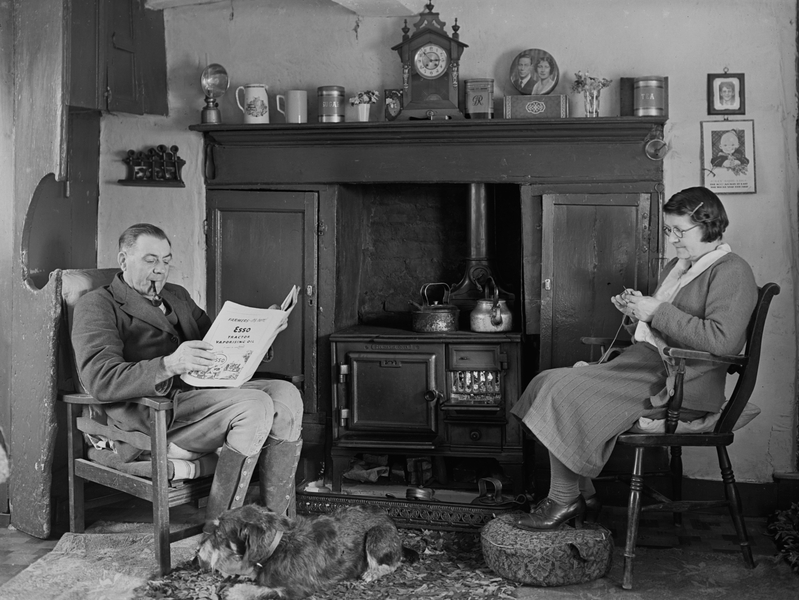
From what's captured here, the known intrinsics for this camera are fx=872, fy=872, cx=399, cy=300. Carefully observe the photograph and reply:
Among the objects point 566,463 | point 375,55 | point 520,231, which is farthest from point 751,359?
point 375,55

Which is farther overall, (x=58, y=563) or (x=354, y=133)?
(x=354, y=133)

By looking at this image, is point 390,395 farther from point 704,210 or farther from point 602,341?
point 704,210

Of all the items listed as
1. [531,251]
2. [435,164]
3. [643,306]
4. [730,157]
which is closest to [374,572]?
[643,306]

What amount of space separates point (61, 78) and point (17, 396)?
1.45m

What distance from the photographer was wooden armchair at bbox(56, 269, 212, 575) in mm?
3303

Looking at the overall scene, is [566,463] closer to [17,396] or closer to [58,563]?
[58,563]

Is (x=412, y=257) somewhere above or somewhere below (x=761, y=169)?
below

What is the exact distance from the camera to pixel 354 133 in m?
4.44

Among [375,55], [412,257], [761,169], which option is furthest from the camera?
[412,257]

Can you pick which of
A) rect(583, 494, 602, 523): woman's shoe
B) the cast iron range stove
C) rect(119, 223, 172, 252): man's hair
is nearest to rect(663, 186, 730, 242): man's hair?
the cast iron range stove

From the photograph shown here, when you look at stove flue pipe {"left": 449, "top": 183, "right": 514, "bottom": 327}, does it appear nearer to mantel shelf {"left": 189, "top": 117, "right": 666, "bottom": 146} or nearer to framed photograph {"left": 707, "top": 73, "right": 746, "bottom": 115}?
mantel shelf {"left": 189, "top": 117, "right": 666, "bottom": 146}

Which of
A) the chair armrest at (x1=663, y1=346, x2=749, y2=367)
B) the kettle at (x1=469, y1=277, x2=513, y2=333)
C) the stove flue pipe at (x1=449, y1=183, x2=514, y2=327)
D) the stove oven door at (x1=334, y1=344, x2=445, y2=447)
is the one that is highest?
the stove flue pipe at (x1=449, y1=183, x2=514, y2=327)

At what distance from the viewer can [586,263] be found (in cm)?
430

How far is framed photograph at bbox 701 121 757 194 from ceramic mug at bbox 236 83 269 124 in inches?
88.1
